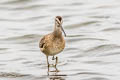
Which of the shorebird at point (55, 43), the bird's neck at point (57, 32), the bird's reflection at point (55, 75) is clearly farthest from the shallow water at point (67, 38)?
the bird's neck at point (57, 32)

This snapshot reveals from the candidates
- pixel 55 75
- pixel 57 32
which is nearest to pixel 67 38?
pixel 57 32

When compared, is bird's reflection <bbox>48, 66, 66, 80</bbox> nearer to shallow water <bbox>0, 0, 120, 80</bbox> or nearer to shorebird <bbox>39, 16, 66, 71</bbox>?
shallow water <bbox>0, 0, 120, 80</bbox>

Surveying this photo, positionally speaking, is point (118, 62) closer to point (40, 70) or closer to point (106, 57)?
point (106, 57)

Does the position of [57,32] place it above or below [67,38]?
above

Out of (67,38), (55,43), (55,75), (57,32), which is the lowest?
(55,75)

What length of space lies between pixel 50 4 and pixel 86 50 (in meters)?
8.70

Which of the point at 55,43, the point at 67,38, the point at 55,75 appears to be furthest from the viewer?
the point at 67,38

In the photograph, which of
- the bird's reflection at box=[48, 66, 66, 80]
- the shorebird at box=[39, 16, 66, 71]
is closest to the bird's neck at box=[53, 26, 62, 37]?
the shorebird at box=[39, 16, 66, 71]

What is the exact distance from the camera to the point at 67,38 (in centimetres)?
1909

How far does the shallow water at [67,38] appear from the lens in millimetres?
14070

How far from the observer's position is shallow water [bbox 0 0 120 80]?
14.1 metres

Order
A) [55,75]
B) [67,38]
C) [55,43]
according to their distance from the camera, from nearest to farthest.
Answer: [55,75]
[55,43]
[67,38]

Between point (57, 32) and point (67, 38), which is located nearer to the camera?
point (57, 32)

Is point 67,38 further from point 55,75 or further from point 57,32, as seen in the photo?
point 55,75
